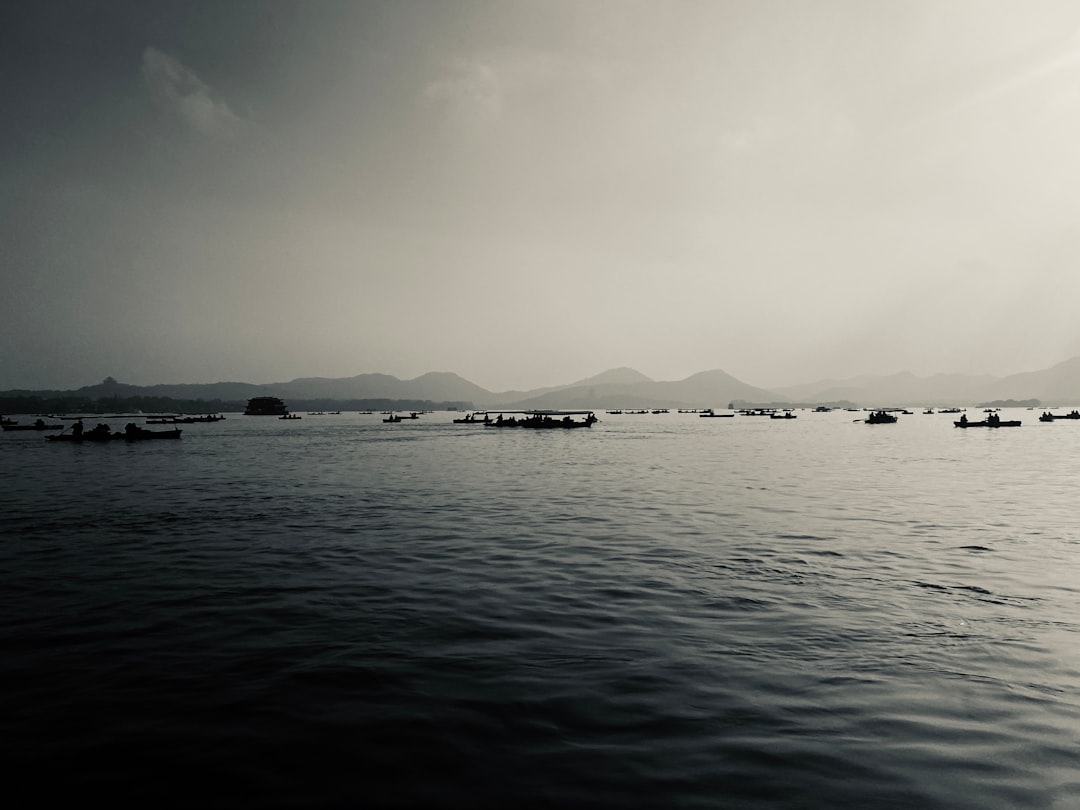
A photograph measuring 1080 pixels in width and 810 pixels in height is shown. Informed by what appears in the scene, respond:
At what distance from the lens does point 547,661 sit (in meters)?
9.25

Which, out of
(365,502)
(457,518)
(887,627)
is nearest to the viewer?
(887,627)

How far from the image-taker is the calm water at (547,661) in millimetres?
6152

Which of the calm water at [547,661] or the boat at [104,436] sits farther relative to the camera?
the boat at [104,436]

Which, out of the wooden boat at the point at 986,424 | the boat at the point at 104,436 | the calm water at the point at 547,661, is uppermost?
the wooden boat at the point at 986,424

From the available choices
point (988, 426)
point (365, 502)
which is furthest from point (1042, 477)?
point (988, 426)

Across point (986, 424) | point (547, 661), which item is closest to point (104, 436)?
point (547, 661)

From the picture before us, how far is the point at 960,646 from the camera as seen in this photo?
9812 millimetres

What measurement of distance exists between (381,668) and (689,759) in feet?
16.2

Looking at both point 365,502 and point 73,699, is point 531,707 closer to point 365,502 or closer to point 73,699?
point 73,699

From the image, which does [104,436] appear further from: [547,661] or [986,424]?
[986,424]

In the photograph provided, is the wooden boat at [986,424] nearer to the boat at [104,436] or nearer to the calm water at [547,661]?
the calm water at [547,661]

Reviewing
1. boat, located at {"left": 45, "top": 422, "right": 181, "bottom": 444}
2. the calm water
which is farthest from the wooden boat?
boat, located at {"left": 45, "top": 422, "right": 181, "bottom": 444}

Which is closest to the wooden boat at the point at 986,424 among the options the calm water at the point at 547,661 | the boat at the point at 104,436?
the calm water at the point at 547,661

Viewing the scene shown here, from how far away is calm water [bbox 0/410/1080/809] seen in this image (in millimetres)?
6152
